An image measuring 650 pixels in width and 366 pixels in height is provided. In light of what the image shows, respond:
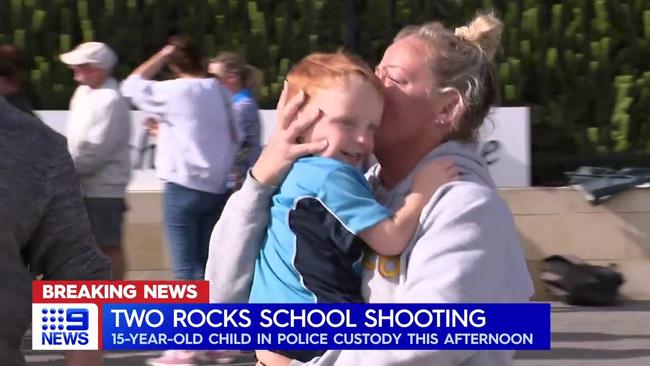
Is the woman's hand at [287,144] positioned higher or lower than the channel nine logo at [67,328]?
higher

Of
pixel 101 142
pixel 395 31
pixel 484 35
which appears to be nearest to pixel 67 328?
pixel 484 35

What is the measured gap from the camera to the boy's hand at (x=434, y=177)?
7.93 ft

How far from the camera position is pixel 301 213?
247 cm

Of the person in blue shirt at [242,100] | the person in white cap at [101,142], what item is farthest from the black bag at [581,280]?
the person in white cap at [101,142]

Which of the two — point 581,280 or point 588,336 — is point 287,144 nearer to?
point 588,336

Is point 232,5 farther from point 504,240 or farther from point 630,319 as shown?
point 504,240

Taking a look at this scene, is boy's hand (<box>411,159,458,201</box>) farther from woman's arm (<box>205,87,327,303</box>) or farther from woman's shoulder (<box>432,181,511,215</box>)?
woman's arm (<box>205,87,327,303</box>)

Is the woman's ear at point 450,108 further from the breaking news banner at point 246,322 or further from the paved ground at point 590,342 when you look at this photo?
the paved ground at point 590,342

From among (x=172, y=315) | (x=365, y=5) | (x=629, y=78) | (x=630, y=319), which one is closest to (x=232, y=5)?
(x=365, y=5)

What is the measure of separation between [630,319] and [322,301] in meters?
6.47

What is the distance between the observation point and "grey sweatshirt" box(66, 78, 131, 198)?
6.80 m

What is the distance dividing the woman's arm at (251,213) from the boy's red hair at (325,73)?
3cm

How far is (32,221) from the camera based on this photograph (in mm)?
2449

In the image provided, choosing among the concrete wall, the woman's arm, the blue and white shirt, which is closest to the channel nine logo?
the woman's arm
